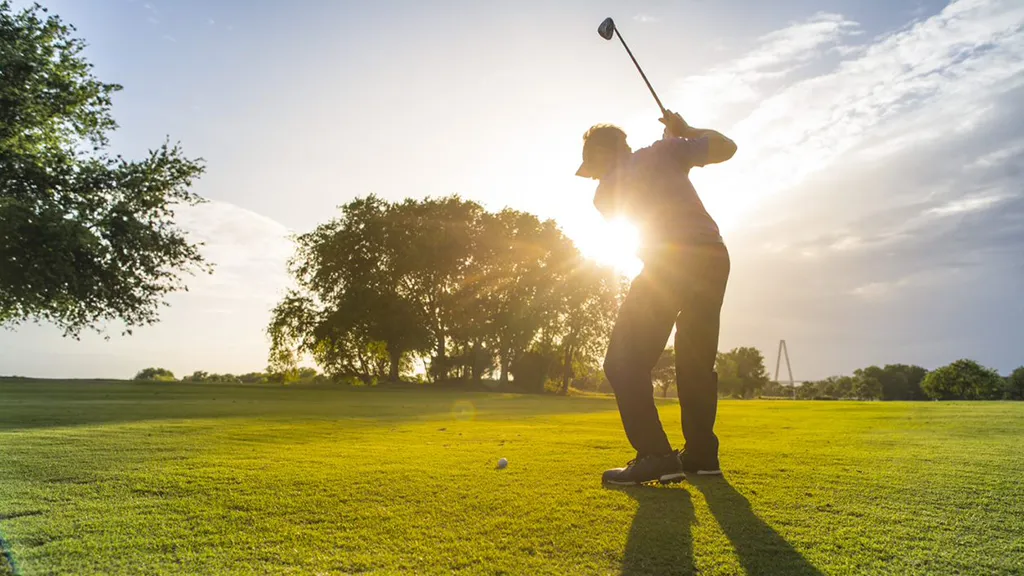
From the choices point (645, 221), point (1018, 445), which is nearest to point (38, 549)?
point (645, 221)

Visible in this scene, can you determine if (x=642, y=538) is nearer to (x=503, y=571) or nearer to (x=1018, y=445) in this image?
(x=503, y=571)

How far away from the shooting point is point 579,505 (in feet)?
9.63

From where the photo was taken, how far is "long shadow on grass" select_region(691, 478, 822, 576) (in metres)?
2.07

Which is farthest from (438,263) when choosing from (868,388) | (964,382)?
(868,388)

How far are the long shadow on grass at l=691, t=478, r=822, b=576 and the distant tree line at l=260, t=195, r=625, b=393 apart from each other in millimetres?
33990

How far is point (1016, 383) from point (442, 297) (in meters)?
73.3

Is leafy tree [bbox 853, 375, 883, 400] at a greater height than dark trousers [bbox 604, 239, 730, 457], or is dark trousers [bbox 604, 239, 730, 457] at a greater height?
dark trousers [bbox 604, 239, 730, 457]

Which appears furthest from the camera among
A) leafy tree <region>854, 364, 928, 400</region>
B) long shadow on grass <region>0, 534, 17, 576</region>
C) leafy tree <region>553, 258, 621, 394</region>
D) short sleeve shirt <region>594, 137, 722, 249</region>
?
leafy tree <region>854, 364, 928, 400</region>

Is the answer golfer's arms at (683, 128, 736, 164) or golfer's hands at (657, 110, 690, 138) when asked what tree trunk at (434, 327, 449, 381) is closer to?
golfer's hands at (657, 110, 690, 138)

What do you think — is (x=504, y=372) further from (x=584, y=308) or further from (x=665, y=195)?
(x=665, y=195)

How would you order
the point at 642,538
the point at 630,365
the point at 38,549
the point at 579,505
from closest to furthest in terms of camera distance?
the point at 38,549 → the point at 642,538 → the point at 579,505 → the point at 630,365

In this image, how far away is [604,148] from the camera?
13.7ft

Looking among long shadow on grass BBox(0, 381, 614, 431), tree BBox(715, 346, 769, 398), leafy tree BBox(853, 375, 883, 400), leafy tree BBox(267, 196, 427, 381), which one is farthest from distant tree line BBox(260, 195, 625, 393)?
leafy tree BBox(853, 375, 883, 400)

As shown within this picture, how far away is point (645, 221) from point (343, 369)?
37.9 metres
